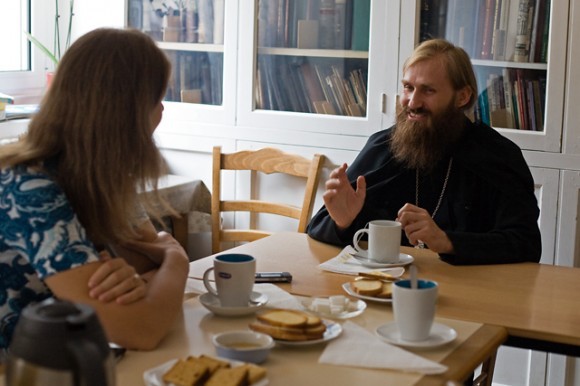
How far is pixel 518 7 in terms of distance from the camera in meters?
3.13

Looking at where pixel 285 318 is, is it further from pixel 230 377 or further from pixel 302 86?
pixel 302 86

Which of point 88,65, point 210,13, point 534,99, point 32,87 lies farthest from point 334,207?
point 32,87

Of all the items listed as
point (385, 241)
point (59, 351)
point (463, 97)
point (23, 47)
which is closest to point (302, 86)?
point (463, 97)

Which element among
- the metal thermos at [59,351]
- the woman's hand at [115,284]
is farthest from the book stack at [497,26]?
the metal thermos at [59,351]

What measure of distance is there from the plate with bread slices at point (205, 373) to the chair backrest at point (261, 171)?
1922 mm

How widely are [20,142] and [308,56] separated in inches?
82.4

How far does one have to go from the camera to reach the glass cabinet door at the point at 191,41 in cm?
371

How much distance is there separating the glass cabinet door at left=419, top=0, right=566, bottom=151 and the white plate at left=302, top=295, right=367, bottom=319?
61.2 inches

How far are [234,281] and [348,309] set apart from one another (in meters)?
0.23

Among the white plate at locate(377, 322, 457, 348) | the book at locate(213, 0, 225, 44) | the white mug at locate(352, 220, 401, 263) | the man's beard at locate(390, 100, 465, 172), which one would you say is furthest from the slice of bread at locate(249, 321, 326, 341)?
the book at locate(213, 0, 225, 44)

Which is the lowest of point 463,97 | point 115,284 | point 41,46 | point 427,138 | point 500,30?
point 115,284

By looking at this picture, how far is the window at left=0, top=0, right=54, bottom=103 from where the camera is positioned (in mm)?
3893

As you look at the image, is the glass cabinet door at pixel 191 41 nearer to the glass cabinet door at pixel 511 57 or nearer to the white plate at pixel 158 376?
the glass cabinet door at pixel 511 57

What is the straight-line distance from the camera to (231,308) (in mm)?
1674
